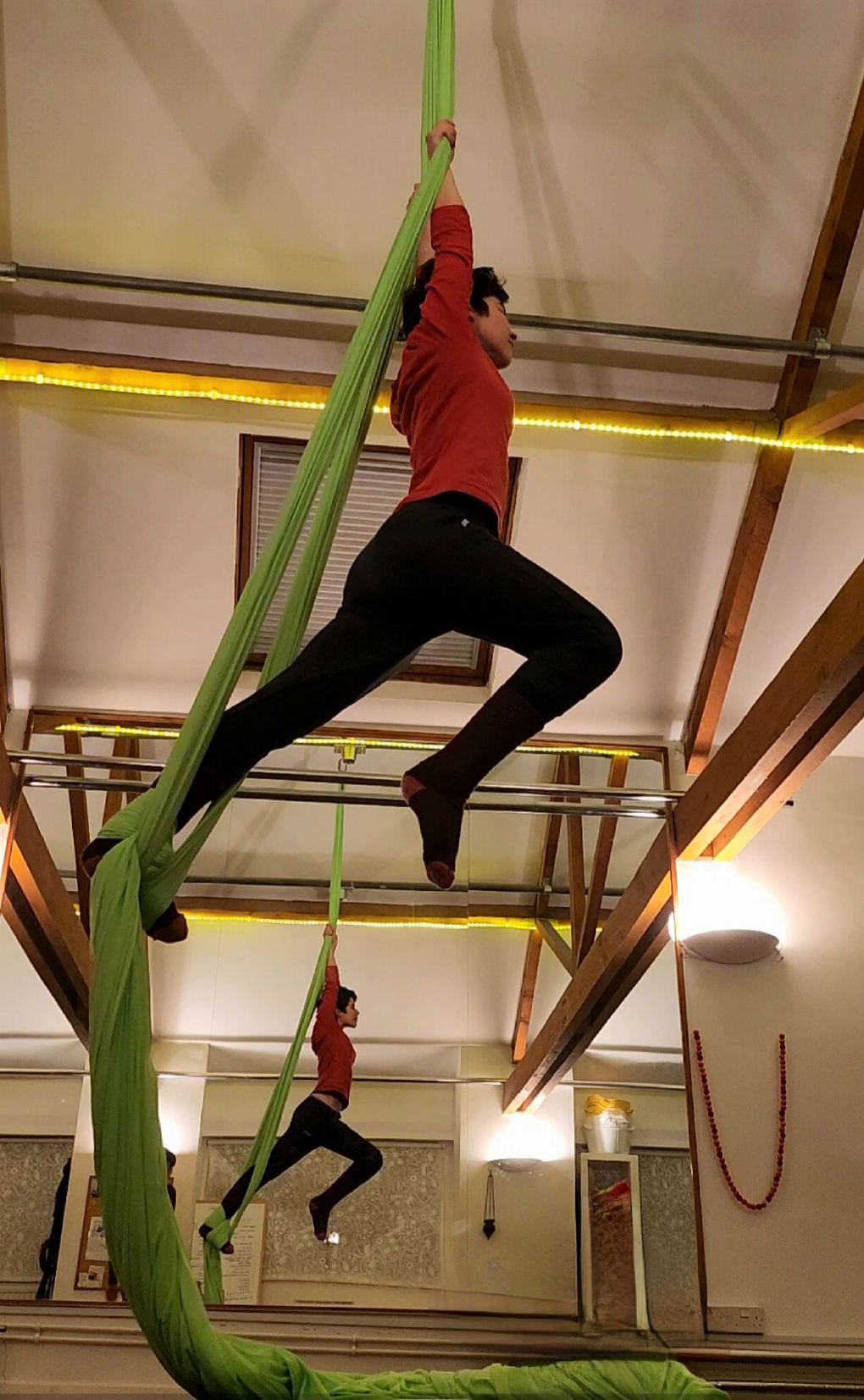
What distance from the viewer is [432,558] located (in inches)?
82.8

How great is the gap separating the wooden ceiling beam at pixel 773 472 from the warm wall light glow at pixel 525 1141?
169 centimetres

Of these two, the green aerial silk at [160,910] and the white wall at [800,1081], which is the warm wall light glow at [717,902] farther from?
the green aerial silk at [160,910]

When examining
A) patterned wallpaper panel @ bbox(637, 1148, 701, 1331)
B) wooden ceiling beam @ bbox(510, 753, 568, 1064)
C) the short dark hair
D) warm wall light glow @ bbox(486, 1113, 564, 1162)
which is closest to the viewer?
the short dark hair

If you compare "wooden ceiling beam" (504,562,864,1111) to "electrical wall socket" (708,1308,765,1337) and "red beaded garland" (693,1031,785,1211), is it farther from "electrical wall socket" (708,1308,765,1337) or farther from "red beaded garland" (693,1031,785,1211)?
"electrical wall socket" (708,1308,765,1337)

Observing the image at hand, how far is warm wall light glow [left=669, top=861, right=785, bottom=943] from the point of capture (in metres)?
4.96

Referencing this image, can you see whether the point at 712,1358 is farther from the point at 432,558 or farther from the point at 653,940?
the point at 432,558

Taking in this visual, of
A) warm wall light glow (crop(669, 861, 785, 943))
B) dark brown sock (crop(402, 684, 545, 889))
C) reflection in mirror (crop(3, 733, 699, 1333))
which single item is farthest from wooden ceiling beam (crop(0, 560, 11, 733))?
dark brown sock (crop(402, 684, 545, 889))

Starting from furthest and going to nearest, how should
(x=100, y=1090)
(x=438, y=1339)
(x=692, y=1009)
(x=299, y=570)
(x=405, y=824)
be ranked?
(x=405, y=824), (x=692, y=1009), (x=438, y=1339), (x=299, y=570), (x=100, y=1090)

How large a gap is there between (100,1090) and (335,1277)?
3301 mm

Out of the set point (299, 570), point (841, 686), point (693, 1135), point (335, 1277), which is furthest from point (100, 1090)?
point (693, 1135)

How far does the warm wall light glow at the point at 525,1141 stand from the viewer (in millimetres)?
5078

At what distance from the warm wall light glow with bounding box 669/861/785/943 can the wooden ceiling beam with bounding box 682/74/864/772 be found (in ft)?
2.22

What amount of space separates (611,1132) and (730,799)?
1.65 meters

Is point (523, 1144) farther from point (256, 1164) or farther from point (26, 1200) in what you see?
point (256, 1164)
